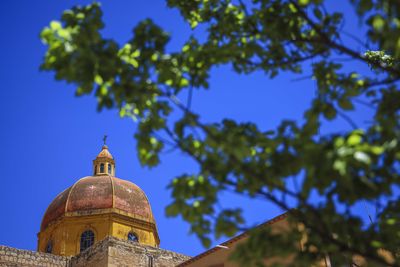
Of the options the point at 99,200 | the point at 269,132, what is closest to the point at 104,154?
the point at 99,200

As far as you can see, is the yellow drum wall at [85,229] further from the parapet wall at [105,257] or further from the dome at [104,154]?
the dome at [104,154]

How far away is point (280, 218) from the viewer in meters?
14.3

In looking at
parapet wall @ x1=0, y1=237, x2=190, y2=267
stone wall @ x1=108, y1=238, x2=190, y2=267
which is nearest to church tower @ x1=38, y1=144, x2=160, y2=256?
parapet wall @ x1=0, y1=237, x2=190, y2=267

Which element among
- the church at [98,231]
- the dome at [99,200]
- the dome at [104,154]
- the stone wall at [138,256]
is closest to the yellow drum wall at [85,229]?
the church at [98,231]

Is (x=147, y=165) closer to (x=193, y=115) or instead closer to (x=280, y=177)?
(x=193, y=115)

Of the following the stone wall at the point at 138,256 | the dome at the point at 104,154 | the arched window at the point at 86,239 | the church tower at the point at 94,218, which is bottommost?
the stone wall at the point at 138,256

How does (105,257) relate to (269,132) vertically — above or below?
above

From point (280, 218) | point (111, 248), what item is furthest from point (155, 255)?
point (280, 218)

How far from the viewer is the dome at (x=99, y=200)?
25531 millimetres

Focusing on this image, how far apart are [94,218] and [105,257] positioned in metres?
4.64

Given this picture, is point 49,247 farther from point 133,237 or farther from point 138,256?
point 138,256

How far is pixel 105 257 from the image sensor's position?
68.0ft

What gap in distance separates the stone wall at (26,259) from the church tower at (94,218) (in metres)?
1.61

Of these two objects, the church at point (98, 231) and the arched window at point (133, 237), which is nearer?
the church at point (98, 231)
